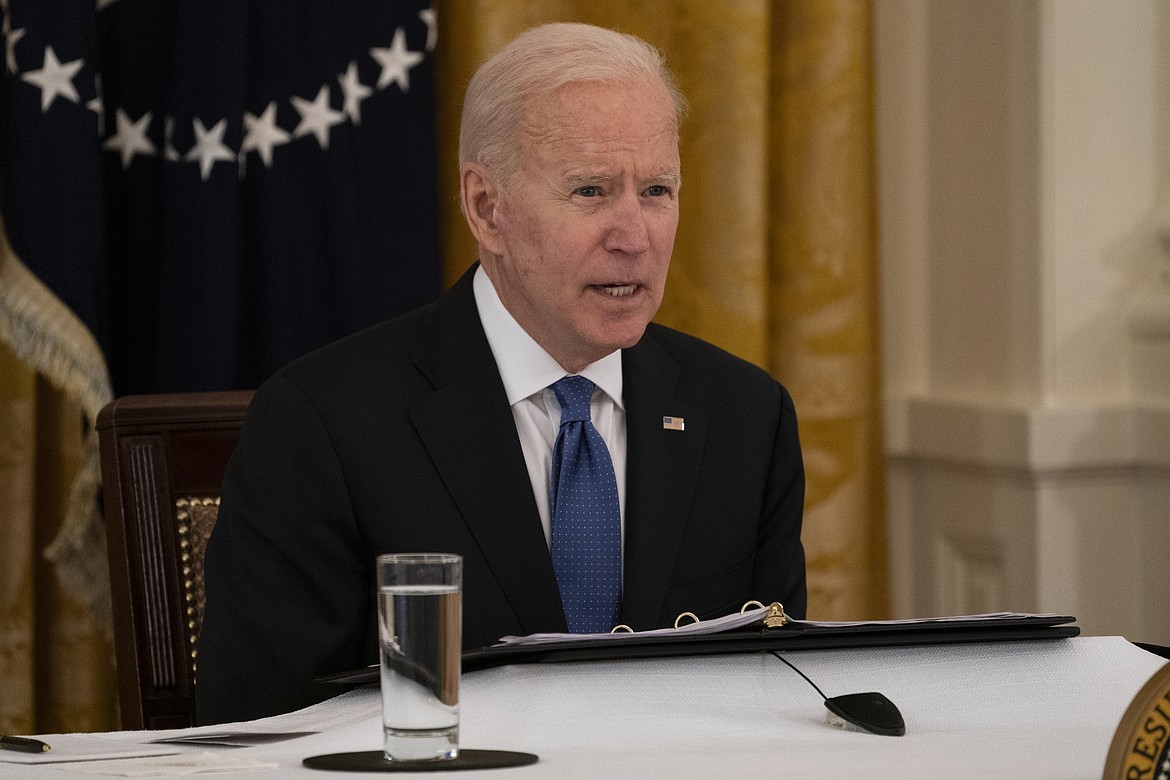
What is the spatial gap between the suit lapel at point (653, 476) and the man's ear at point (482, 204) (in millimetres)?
237

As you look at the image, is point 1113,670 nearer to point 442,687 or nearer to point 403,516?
point 442,687

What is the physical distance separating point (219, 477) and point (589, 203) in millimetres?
644

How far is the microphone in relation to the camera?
1.04 meters

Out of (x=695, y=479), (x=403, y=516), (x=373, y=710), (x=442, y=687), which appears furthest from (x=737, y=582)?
(x=442, y=687)

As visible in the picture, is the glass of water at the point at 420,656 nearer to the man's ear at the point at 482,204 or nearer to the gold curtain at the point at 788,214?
the man's ear at the point at 482,204

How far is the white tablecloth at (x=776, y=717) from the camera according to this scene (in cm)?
94

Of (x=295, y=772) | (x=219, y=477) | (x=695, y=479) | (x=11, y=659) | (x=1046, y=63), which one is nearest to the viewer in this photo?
(x=295, y=772)

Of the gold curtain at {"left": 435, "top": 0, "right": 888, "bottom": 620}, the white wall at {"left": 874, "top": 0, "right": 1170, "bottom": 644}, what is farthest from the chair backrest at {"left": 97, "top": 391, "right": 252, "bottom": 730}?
the white wall at {"left": 874, "top": 0, "right": 1170, "bottom": 644}

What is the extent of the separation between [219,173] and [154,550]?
79 centimetres

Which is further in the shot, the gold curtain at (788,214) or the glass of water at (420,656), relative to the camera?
the gold curtain at (788,214)

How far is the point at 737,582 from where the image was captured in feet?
6.08

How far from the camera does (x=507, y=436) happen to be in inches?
66.9

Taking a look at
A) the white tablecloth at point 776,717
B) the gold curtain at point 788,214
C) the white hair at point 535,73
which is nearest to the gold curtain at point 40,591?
the gold curtain at point 788,214

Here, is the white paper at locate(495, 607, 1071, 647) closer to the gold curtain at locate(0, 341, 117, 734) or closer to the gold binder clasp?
the gold binder clasp
